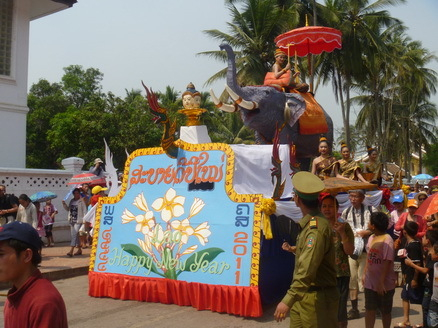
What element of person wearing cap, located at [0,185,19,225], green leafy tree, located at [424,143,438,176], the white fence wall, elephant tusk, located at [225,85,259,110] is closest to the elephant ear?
elephant tusk, located at [225,85,259,110]

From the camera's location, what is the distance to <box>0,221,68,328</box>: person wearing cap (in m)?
2.38

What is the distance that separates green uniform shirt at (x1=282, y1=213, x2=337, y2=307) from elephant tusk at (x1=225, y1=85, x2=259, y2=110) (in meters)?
5.39

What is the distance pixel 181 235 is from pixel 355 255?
88.4 inches

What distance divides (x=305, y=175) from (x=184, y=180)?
12.5 feet

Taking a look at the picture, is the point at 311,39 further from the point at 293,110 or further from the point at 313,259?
the point at 313,259

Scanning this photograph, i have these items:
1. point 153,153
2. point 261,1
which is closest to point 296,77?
point 153,153

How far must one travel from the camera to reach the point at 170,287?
7391 millimetres

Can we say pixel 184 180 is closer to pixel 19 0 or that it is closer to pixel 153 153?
pixel 153 153

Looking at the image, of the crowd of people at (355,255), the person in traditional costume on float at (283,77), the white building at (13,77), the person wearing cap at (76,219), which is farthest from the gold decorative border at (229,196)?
the white building at (13,77)

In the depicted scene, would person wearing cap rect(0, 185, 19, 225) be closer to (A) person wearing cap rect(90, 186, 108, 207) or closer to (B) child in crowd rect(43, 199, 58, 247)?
(A) person wearing cap rect(90, 186, 108, 207)

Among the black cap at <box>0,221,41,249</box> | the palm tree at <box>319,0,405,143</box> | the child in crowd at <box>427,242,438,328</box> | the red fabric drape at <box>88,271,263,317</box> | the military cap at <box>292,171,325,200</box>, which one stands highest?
the palm tree at <box>319,0,405,143</box>

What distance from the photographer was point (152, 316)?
6875mm

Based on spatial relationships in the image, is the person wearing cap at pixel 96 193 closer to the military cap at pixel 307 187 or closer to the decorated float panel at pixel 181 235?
the decorated float panel at pixel 181 235

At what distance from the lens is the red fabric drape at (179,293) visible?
667cm
